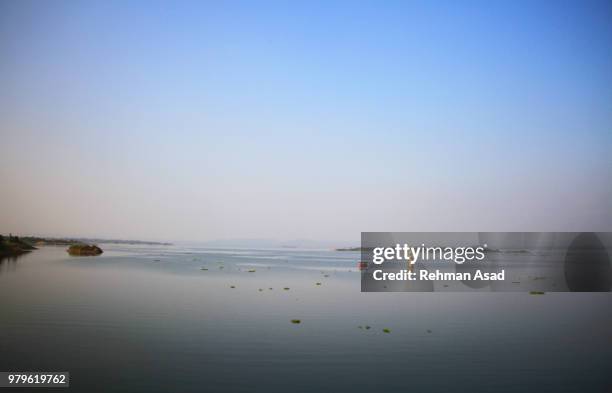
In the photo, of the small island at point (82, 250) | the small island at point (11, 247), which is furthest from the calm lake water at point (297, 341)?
the small island at point (82, 250)

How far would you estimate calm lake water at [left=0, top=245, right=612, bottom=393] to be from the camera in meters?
11.2

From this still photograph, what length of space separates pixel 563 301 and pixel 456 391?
817 inches

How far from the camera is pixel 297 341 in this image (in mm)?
15047

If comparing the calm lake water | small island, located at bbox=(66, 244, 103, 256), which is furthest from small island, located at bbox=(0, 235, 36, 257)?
the calm lake water

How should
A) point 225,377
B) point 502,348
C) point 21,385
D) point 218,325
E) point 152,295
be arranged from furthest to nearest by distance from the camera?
point 152,295
point 218,325
point 502,348
point 225,377
point 21,385

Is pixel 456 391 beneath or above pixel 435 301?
beneath

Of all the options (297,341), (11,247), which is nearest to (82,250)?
(11,247)

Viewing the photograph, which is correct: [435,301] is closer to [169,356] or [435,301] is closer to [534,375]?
[534,375]

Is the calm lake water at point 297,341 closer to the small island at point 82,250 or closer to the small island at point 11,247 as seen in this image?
the small island at point 11,247

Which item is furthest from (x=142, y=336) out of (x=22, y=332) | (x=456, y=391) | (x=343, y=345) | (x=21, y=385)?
(x=456, y=391)

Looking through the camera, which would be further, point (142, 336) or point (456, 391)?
point (142, 336)

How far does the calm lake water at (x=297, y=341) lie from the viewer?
1120 centimetres

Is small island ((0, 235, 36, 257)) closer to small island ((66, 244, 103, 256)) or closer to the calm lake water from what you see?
small island ((66, 244, 103, 256))

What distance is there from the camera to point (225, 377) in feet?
36.4
